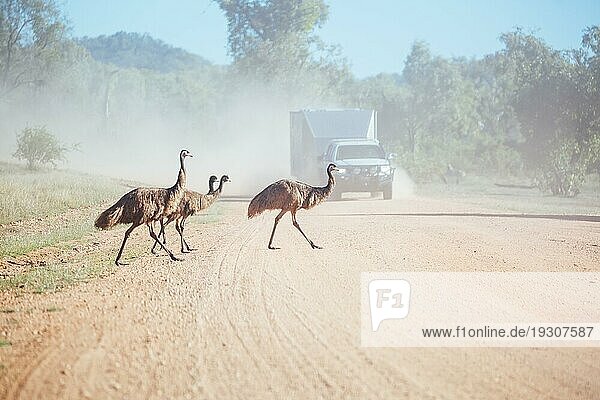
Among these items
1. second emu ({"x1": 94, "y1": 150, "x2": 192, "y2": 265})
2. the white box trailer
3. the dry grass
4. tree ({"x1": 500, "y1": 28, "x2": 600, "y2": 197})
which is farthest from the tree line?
second emu ({"x1": 94, "y1": 150, "x2": 192, "y2": 265})

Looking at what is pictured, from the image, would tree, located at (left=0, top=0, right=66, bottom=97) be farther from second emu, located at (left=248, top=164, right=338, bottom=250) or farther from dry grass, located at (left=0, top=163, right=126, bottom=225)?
second emu, located at (left=248, top=164, right=338, bottom=250)

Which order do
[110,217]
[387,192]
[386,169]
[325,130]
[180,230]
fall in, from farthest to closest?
[325,130] → [387,192] → [386,169] → [180,230] → [110,217]

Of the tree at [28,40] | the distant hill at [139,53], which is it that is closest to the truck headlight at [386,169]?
the tree at [28,40]

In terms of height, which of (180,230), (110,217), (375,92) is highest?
(375,92)

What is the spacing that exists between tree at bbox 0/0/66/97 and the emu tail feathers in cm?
3282

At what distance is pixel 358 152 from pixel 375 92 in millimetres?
32080

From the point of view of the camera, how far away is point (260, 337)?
23.8ft

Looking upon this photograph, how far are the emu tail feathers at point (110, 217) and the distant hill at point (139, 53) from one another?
60886 mm

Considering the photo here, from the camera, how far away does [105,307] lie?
867cm

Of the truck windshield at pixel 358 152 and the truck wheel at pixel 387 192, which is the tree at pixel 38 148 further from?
the truck wheel at pixel 387 192

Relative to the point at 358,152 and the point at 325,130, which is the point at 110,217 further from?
the point at 325,130

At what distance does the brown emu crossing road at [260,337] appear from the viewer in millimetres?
5953

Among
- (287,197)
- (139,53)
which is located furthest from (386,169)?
(139,53)

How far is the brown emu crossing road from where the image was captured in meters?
5.95
